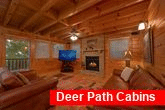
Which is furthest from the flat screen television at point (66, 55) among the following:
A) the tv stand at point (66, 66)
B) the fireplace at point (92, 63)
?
the fireplace at point (92, 63)

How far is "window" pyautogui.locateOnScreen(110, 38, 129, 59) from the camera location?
3490 mm

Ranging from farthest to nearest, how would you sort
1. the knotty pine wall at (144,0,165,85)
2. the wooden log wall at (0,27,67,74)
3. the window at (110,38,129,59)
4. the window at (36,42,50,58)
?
the window at (36,42,50,58) < the window at (110,38,129,59) < the wooden log wall at (0,27,67,74) < the knotty pine wall at (144,0,165,85)

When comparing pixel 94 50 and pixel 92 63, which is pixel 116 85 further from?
pixel 94 50

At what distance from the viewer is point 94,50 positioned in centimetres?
431

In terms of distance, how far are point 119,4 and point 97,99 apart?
2123 millimetres

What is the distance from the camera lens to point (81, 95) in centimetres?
124

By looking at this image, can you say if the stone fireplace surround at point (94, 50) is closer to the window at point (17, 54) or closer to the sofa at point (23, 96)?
the sofa at point (23, 96)

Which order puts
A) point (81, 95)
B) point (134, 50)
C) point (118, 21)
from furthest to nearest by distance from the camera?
point (134, 50)
point (118, 21)
point (81, 95)

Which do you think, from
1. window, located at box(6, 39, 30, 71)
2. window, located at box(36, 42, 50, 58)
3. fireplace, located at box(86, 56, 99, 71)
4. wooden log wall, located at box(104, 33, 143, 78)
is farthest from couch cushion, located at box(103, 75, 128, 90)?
window, located at box(6, 39, 30, 71)

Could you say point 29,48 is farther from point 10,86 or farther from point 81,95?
point 81,95

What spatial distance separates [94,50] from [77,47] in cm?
147

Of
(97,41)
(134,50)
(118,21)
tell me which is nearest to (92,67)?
(97,41)

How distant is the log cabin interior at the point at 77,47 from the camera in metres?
1.19

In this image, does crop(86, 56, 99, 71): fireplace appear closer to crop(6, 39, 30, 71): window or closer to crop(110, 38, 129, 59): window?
crop(110, 38, 129, 59): window
